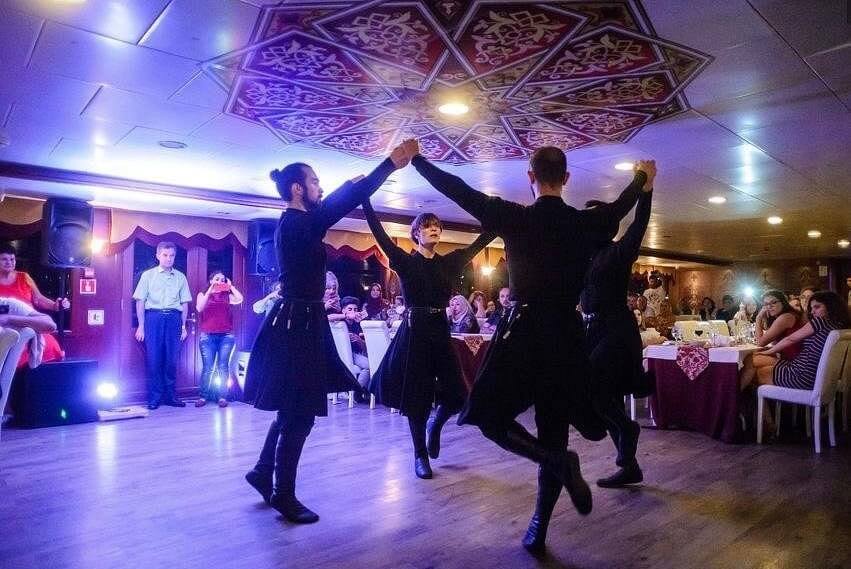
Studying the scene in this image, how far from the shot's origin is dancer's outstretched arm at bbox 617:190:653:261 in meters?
2.77

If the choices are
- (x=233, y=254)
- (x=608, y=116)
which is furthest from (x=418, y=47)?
(x=233, y=254)

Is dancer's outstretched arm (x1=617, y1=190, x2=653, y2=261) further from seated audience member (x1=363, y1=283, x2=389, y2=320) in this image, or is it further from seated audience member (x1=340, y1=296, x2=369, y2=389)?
seated audience member (x1=363, y1=283, x2=389, y2=320)

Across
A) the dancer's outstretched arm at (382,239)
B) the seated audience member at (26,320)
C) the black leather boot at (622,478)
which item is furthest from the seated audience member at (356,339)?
the black leather boot at (622,478)

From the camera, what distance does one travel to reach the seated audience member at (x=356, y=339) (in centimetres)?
654

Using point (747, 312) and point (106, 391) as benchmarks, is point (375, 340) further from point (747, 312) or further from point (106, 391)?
point (747, 312)

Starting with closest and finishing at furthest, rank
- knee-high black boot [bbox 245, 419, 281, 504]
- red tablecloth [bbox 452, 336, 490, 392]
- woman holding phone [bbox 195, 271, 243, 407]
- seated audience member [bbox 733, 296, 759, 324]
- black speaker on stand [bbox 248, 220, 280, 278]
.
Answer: knee-high black boot [bbox 245, 419, 281, 504], red tablecloth [bbox 452, 336, 490, 392], woman holding phone [bbox 195, 271, 243, 407], seated audience member [bbox 733, 296, 759, 324], black speaker on stand [bbox 248, 220, 280, 278]

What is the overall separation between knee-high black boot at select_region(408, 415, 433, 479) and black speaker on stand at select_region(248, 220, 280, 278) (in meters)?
4.73

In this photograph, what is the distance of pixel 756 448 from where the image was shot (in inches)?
168

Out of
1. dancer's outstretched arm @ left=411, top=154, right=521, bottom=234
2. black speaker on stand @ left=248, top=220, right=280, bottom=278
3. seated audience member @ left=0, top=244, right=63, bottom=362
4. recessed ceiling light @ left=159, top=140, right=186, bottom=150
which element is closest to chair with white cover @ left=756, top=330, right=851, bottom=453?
dancer's outstretched arm @ left=411, top=154, right=521, bottom=234

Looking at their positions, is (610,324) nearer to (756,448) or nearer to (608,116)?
(608,116)

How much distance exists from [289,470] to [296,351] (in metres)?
0.57

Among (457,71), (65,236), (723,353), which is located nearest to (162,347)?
(65,236)

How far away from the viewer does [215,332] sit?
688cm

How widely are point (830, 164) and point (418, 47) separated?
14.4 ft
